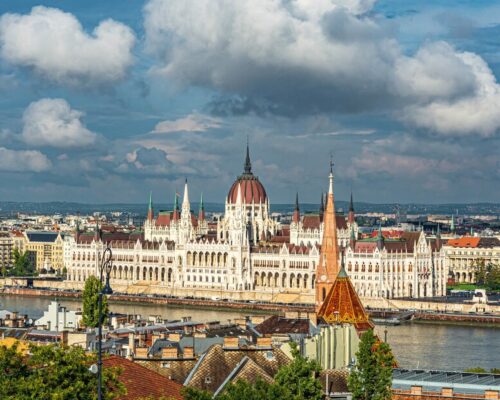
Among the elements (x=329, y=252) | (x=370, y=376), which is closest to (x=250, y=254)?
(x=329, y=252)

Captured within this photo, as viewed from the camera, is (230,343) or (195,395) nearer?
(195,395)

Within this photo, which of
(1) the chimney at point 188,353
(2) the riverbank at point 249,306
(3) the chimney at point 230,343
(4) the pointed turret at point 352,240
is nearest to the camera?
(3) the chimney at point 230,343

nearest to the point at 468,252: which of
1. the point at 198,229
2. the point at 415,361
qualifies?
the point at 198,229

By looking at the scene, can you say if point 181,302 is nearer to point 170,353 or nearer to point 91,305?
point 91,305

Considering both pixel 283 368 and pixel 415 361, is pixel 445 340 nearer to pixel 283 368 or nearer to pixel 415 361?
pixel 415 361

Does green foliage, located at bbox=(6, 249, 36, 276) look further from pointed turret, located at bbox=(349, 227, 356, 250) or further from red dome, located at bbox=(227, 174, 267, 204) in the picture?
pointed turret, located at bbox=(349, 227, 356, 250)

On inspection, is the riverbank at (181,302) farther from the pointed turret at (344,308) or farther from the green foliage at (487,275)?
the pointed turret at (344,308)

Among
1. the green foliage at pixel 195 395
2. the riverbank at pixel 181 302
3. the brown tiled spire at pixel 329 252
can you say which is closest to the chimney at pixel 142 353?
the green foliage at pixel 195 395
